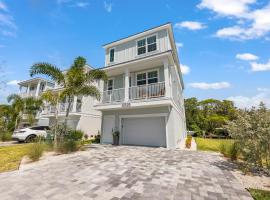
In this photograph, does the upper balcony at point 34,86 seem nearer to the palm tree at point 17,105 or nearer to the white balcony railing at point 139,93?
the palm tree at point 17,105

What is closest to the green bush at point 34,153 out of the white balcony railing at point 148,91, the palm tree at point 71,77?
the palm tree at point 71,77

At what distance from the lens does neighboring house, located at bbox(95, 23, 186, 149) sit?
10617mm

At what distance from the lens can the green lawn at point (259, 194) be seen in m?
3.48

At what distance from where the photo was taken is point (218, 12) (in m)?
8.09

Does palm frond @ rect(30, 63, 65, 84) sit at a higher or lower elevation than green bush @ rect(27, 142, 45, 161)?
higher

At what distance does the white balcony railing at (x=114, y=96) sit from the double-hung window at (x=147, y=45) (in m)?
4.40

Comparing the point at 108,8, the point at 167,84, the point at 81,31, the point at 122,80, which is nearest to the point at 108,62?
the point at 122,80

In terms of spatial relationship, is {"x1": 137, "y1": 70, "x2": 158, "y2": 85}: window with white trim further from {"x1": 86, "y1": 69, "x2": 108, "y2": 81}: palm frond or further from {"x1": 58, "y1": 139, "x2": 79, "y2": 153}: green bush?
{"x1": 58, "y1": 139, "x2": 79, "y2": 153}: green bush

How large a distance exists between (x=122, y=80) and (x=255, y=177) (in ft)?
38.4

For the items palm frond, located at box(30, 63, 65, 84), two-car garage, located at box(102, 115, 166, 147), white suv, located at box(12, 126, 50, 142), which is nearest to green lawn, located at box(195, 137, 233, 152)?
two-car garage, located at box(102, 115, 166, 147)

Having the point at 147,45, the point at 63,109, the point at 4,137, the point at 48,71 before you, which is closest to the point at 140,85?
the point at 147,45

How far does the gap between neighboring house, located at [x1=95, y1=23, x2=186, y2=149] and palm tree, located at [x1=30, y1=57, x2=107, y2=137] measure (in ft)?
7.51

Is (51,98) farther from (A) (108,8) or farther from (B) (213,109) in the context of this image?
(B) (213,109)

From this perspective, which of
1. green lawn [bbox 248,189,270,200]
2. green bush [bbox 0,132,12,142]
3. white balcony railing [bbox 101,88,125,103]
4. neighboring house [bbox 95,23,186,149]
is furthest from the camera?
green bush [bbox 0,132,12,142]
